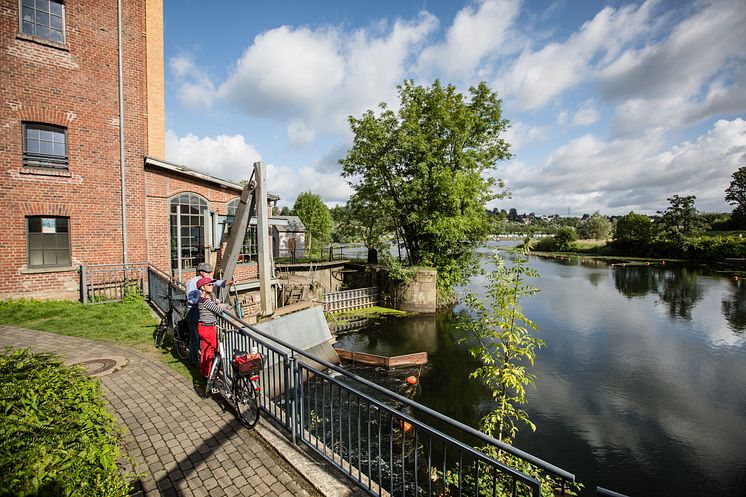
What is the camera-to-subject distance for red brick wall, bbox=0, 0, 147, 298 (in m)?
10.3

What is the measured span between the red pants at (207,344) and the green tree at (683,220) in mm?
63920

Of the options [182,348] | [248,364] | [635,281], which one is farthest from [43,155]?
[635,281]

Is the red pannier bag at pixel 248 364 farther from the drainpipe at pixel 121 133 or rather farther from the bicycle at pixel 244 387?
the drainpipe at pixel 121 133

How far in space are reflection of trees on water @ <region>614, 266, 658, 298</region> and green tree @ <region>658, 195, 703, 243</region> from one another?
16553 millimetres

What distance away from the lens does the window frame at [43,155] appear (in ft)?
34.7

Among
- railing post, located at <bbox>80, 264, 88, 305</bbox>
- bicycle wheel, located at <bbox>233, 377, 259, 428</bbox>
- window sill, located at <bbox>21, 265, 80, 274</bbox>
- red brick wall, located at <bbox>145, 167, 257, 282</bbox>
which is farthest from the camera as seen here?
red brick wall, located at <bbox>145, 167, 257, 282</bbox>

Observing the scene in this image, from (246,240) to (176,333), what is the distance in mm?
8780

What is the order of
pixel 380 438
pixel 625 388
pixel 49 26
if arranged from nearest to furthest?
pixel 380 438 → pixel 625 388 → pixel 49 26

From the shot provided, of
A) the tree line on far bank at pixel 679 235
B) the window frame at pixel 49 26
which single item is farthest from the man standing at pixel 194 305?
the tree line on far bank at pixel 679 235

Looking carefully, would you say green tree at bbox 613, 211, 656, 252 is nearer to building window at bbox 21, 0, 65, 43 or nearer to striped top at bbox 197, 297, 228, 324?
striped top at bbox 197, 297, 228, 324

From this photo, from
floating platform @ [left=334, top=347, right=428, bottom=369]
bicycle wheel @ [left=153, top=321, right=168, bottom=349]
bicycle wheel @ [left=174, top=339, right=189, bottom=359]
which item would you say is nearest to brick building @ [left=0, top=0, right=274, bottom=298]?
bicycle wheel @ [left=153, top=321, right=168, bottom=349]

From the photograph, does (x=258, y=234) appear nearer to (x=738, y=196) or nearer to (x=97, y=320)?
(x=97, y=320)

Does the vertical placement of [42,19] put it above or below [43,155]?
above

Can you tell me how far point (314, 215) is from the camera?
52.0m
